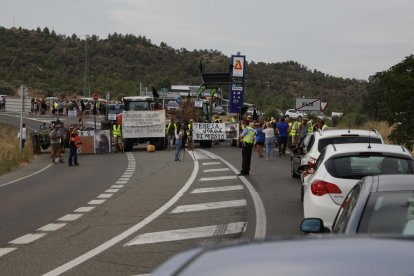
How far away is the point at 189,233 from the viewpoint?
11.8m

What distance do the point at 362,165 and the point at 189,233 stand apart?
304 cm

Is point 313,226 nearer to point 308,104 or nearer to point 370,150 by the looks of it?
point 370,150

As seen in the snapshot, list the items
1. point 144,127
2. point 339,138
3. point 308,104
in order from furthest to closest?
point 308,104 < point 144,127 < point 339,138

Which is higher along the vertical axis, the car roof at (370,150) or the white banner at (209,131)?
the car roof at (370,150)

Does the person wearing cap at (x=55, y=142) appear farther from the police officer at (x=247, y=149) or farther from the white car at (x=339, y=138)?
the white car at (x=339, y=138)

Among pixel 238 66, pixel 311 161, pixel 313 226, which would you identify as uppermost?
pixel 238 66

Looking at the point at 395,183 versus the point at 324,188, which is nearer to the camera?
the point at 395,183

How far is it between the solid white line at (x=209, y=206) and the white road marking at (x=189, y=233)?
7.65ft

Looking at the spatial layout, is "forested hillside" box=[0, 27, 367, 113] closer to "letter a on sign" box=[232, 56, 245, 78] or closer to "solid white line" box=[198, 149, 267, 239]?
"letter a on sign" box=[232, 56, 245, 78]

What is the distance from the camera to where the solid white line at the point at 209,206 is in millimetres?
14938

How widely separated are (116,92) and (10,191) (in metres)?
87.8

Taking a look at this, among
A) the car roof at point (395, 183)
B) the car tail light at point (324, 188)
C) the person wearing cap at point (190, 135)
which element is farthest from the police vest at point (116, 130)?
the car roof at point (395, 183)

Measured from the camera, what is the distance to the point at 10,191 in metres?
19.8

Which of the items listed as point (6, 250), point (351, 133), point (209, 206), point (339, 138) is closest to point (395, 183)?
point (6, 250)
